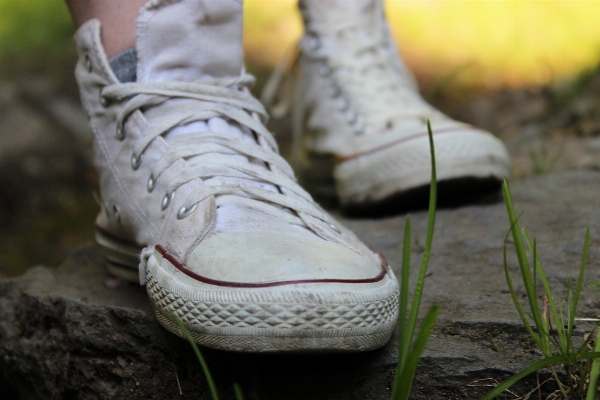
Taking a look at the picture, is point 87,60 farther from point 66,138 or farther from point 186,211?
point 66,138

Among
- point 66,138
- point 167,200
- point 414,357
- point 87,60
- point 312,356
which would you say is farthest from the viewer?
point 66,138

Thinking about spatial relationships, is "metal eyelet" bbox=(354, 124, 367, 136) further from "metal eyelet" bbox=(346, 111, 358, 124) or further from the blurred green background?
the blurred green background

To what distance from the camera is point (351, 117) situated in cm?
139

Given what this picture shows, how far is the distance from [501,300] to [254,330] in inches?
14.8

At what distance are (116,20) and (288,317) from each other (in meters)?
0.53

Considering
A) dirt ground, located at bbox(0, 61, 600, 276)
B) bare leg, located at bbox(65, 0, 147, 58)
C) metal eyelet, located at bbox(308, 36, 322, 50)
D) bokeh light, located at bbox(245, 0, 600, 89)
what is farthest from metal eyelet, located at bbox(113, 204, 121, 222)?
bokeh light, located at bbox(245, 0, 600, 89)

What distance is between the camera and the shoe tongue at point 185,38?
91 centimetres

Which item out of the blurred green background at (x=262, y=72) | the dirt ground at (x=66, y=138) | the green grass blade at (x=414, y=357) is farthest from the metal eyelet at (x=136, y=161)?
the blurred green background at (x=262, y=72)

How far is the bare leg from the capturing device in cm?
93

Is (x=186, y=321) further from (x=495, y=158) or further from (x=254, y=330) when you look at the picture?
(x=495, y=158)

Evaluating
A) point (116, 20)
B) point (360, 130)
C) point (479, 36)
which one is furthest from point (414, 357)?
point (479, 36)

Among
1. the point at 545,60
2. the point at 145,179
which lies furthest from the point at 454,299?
the point at 545,60

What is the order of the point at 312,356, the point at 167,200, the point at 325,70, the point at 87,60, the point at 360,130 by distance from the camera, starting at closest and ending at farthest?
the point at 312,356 → the point at 167,200 → the point at 87,60 → the point at 360,130 → the point at 325,70

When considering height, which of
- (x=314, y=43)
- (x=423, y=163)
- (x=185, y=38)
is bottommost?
(x=423, y=163)
